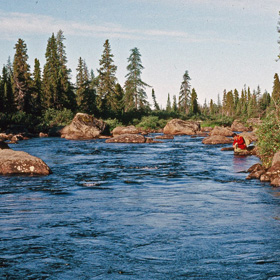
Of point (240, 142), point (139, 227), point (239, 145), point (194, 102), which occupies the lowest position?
point (139, 227)

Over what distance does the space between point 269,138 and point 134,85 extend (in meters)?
56.0

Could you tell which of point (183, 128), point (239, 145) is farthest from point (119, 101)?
point (239, 145)

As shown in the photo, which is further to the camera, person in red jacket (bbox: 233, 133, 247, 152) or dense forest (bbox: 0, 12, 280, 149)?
dense forest (bbox: 0, 12, 280, 149)

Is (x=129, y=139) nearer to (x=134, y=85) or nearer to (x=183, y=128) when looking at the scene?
(x=183, y=128)

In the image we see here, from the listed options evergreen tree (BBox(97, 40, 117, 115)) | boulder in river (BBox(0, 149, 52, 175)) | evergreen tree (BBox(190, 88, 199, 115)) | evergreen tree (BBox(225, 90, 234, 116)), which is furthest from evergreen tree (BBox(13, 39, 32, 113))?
evergreen tree (BBox(225, 90, 234, 116))

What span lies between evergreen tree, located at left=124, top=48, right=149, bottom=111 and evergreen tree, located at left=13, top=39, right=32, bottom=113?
59.7ft

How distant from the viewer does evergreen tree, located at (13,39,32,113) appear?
2205 inches

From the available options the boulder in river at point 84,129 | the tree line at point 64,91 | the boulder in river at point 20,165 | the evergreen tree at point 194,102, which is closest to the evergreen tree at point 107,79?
the tree line at point 64,91

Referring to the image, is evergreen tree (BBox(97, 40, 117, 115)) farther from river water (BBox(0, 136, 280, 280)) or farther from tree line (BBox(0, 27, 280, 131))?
river water (BBox(0, 136, 280, 280))

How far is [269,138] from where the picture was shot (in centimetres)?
1688

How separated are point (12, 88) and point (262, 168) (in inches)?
1905

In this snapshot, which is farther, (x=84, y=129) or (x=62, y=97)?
(x=62, y=97)

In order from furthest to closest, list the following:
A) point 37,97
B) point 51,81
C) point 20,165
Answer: point 51,81
point 37,97
point 20,165

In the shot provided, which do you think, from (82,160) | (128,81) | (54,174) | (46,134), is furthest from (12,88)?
(54,174)
